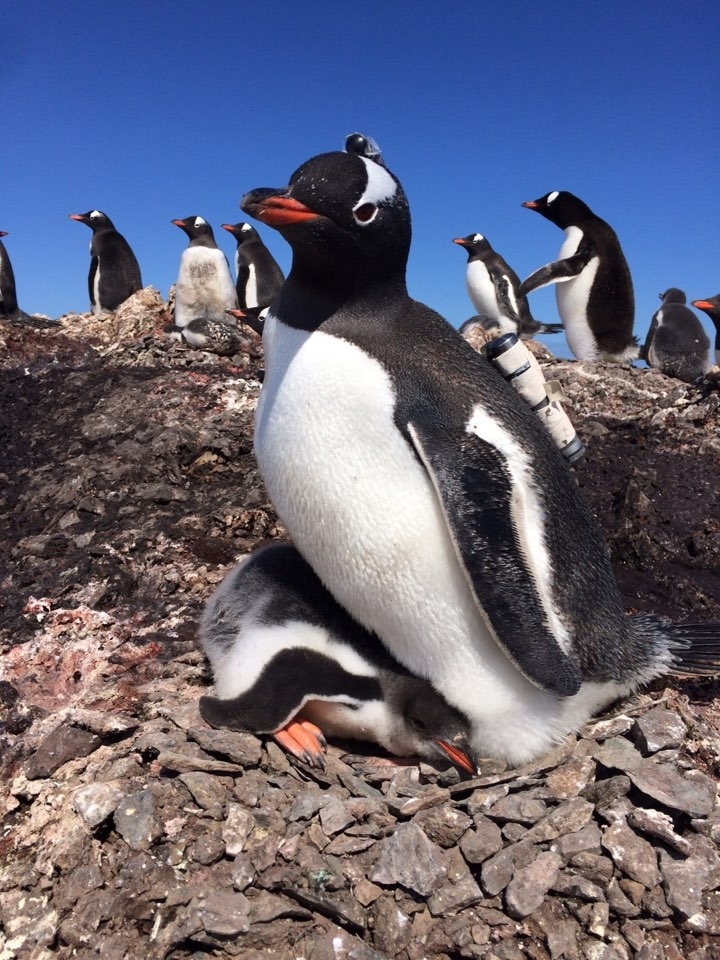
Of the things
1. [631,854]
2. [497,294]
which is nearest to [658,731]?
[631,854]

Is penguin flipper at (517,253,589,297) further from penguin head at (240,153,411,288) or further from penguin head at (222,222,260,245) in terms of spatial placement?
penguin head at (240,153,411,288)

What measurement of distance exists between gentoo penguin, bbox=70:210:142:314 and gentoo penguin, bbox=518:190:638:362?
7457mm

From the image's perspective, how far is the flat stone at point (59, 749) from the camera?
8.01 feet

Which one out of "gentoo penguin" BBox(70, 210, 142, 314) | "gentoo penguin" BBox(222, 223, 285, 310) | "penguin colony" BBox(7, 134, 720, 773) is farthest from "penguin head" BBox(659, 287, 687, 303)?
"penguin colony" BBox(7, 134, 720, 773)

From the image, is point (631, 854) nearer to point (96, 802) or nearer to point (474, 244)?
point (96, 802)

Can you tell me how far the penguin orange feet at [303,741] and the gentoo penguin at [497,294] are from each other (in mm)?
11704

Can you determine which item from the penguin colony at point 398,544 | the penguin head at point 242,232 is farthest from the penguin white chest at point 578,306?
the penguin colony at point 398,544

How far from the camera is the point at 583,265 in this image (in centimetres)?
1091

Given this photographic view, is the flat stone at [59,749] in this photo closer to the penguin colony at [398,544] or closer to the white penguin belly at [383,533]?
the penguin colony at [398,544]

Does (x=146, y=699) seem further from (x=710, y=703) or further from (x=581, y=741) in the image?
(x=710, y=703)

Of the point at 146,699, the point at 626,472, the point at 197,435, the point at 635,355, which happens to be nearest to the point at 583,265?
the point at 635,355

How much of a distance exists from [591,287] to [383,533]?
938 centimetres

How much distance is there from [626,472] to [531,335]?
8752 mm

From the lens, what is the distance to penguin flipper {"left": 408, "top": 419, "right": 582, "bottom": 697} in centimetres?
229
